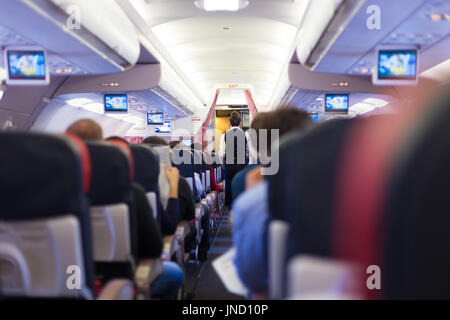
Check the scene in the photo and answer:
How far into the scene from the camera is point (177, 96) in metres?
14.0

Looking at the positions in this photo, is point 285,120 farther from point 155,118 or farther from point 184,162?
point 155,118

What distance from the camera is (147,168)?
2893 mm

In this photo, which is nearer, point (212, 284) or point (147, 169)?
point (147, 169)

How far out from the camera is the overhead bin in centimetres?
483

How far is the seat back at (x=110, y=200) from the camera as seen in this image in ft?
Answer: 6.45

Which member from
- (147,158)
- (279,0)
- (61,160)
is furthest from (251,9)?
(61,160)

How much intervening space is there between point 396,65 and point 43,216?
7095 millimetres

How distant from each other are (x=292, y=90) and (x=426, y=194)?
11.0 meters

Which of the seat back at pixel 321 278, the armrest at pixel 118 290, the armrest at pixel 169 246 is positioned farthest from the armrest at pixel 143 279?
the seat back at pixel 321 278

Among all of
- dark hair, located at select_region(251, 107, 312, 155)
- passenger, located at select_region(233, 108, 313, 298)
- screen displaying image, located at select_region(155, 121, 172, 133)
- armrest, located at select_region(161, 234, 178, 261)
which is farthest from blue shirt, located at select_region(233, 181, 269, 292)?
screen displaying image, located at select_region(155, 121, 172, 133)

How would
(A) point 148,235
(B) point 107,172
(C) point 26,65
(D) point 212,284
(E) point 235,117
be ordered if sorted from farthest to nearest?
(E) point 235,117 → (C) point 26,65 → (D) point 212,284 → (A) point 148,235 → (B) point 107,172

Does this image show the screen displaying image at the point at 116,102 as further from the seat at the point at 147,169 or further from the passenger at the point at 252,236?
the passenger at the point at 252,236

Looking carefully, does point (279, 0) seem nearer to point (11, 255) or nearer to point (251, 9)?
point (251, 9)

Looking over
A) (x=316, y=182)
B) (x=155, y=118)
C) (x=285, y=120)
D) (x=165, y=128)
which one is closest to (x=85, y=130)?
(x=285, y=120)
